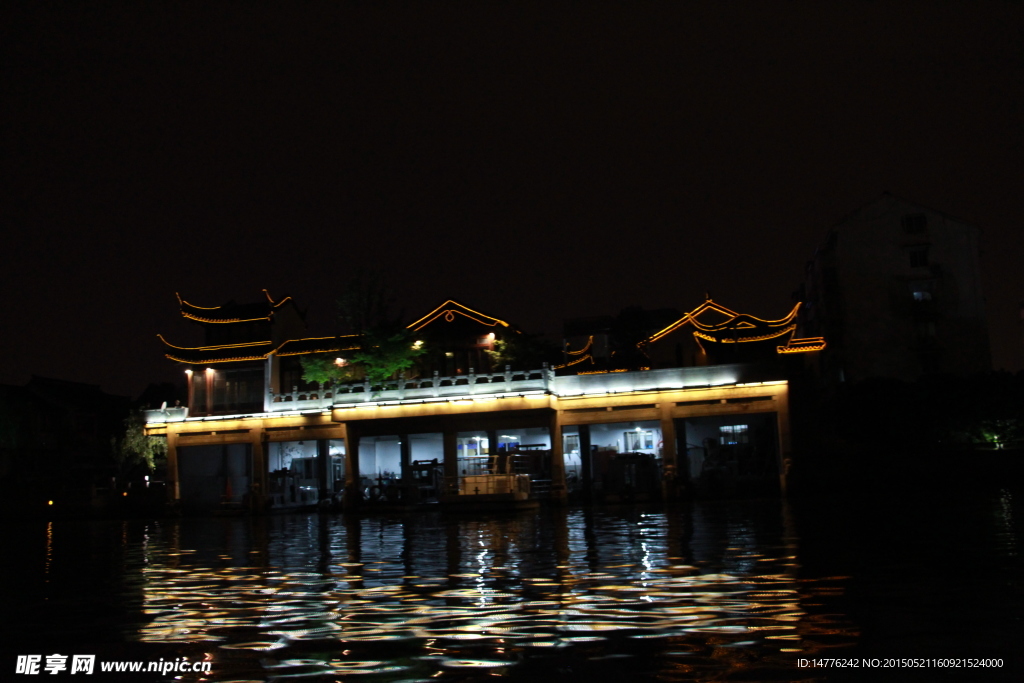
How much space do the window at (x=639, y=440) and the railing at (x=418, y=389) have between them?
33.9ft

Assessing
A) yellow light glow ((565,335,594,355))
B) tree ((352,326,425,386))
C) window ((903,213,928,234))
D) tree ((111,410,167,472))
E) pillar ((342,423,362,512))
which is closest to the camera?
pillar ((342,423,362,512))

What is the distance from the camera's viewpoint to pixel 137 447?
50.9 m

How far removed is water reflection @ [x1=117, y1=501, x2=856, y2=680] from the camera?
6.71m

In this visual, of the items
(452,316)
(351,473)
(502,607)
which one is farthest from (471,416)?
(502,607)

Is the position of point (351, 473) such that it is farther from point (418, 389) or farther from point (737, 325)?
point (737, 325)

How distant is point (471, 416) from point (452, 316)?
7.55 m

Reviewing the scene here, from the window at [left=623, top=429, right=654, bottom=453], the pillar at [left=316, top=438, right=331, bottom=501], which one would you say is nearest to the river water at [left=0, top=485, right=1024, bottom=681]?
the pillar at [left=316, top=438, right=331, bottom=501]

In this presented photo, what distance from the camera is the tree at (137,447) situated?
50969mm

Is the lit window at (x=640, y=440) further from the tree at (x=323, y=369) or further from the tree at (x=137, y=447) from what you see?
the tree at (x=137, y=447)

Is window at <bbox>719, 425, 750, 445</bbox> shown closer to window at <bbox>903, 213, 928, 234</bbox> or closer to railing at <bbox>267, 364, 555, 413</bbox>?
window at <bbox>903, 213, 928, 234</bbox>

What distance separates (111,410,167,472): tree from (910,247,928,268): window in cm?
4244


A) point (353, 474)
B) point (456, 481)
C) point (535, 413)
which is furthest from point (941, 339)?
point (353, 474)

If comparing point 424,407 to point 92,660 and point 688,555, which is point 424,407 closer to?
point 688,555

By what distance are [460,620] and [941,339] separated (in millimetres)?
43000
